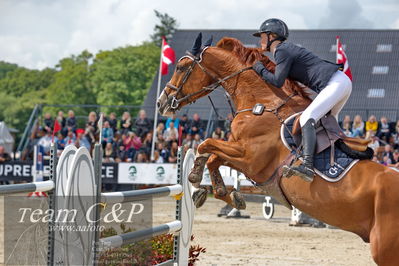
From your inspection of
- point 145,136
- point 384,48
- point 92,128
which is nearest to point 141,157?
point 145,136

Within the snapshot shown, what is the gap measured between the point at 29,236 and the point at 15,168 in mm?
13102

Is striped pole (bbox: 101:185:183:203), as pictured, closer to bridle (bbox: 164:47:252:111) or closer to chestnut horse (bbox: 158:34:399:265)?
chestnut horse (bbox: 158:34:399:265)

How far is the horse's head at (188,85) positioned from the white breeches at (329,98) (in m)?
1.10

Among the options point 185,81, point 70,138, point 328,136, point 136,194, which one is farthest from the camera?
point 70,138

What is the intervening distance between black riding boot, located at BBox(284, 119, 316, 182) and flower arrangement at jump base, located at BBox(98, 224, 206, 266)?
1.50 meters

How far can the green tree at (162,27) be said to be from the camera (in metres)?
82.0

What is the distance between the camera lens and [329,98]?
5574mm

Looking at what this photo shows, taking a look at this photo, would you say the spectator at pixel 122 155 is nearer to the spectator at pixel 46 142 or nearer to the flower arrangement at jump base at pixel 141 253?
the spectator at pixel 46 142

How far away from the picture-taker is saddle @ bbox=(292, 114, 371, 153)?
17.9 feet

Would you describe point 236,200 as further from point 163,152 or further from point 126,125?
point 126,125

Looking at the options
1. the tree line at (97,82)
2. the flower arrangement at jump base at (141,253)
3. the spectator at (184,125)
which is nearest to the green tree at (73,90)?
the tree line at (97,82)

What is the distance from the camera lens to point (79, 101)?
71.1 metres

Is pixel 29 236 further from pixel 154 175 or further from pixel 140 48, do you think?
pixel 140 48

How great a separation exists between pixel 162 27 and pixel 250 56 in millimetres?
77057
